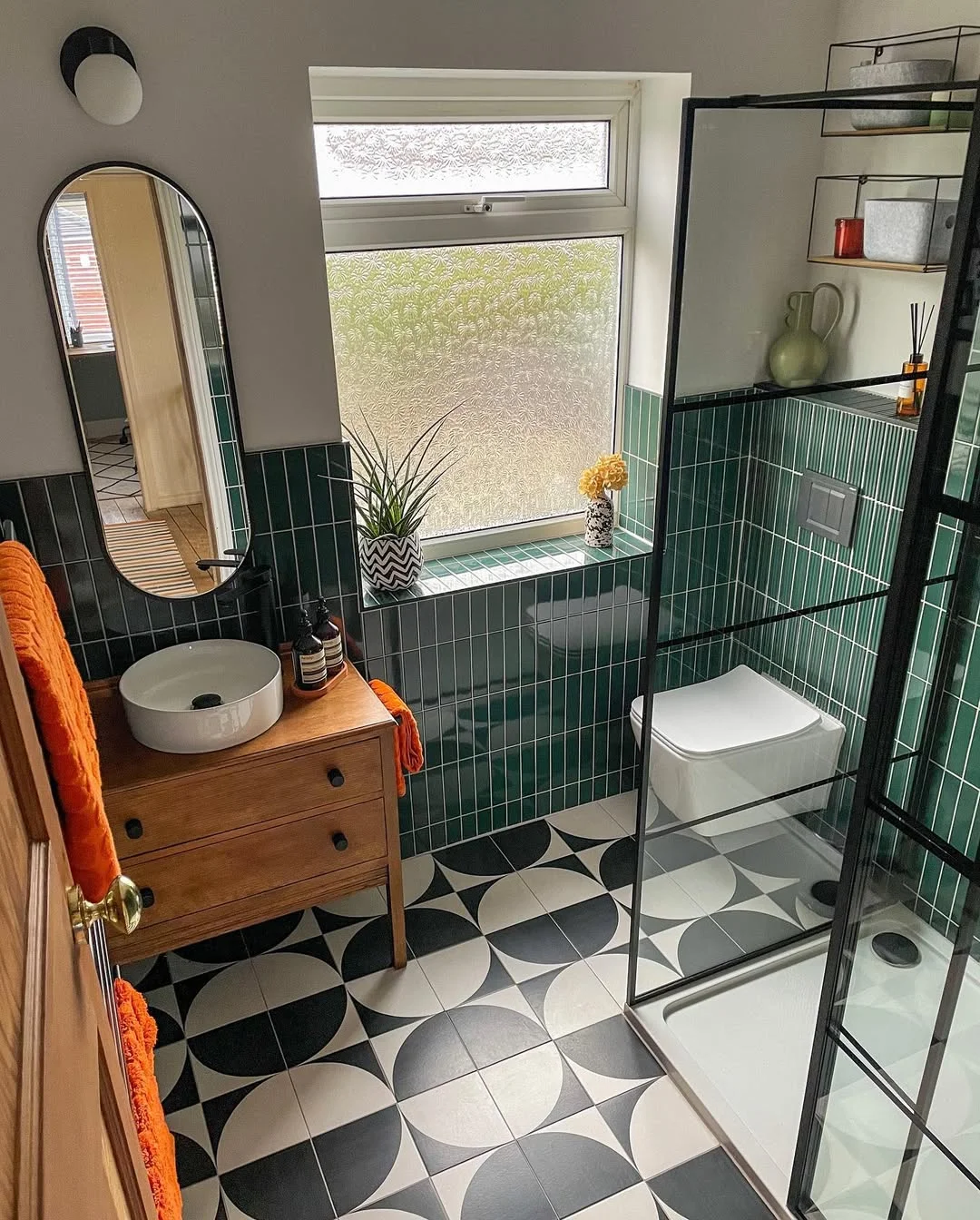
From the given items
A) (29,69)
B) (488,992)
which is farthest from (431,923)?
(29,69)

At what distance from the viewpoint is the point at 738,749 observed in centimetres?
220

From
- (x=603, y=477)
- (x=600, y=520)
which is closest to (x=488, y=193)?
(x=603, y=477)

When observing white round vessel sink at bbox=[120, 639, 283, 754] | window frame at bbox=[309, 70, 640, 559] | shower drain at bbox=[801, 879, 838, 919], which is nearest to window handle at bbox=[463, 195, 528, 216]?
window frame at bbox=[309, 70, 640, 559]

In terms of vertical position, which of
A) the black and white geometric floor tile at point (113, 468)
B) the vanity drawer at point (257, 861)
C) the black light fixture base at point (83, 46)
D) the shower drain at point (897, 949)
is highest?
the black light fixture base at point (83, 46)

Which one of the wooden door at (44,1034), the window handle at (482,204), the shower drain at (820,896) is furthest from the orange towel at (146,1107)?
the window handle at (482,204)

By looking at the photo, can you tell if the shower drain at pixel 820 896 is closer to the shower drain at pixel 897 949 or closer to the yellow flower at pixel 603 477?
the shower drain at pixel 897 949

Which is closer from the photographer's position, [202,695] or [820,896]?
[202,695]

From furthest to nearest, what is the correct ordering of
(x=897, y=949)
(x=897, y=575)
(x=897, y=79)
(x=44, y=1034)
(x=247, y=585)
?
1. (x=247, y=585)
2. (x=897, y=79)
3. (x=897, y=949)
4. (x=897, y=575)
5. (x=44, y=1034)

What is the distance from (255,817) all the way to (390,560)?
764 mm

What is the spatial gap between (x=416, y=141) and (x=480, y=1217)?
7.86ft

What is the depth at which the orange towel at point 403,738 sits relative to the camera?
2363 mm

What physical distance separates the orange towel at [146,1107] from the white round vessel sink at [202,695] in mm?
552

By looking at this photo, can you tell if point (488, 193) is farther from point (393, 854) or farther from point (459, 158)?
point (393, 854)

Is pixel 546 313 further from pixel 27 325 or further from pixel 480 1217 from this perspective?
pixel 480 1217
